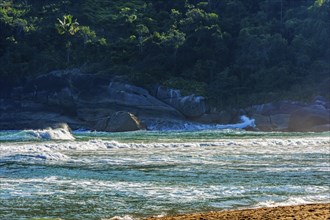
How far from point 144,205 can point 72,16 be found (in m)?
83.8

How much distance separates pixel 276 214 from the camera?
14.0 meters

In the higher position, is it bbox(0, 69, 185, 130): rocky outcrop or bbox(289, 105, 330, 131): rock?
bbox(0, 69, 185, 130): rocky outcrop

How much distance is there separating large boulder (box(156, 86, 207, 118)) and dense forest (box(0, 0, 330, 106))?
5.81 ft

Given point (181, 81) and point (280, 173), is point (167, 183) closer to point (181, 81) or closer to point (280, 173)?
point (280, 173)

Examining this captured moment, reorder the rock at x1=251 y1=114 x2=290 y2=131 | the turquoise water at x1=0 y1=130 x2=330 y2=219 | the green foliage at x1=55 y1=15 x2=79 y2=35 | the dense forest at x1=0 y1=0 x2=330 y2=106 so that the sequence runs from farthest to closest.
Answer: the green foliage at x1=55 y1=15 x2=79 y2=35
the dense forest at x1=0 y1=0 x2=330 y2=106
the rock at x1=251 y1=114 x2=290 y2=131
the turquoise water at x1=0 y1=130 x2=330 y2=219

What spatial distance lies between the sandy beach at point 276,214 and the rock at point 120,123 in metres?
51.9

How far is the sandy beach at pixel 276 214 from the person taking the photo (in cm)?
1337

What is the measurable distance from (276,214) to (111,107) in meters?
64.3

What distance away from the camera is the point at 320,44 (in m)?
86.6

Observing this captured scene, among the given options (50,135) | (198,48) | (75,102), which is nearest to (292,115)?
(198,48)

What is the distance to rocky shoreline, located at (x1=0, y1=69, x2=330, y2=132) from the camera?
7119cm

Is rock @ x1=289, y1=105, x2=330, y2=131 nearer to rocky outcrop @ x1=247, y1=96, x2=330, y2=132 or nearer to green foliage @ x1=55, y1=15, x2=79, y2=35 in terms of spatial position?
rocky outcrop @ x1=247, y1=96, x2=330, y2=132

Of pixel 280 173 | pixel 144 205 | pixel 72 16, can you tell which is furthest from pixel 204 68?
pixel 144 205

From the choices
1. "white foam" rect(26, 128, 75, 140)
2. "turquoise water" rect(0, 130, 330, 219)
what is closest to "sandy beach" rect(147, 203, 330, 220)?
"turquoise water" rect(0, 130, 330, 219)
